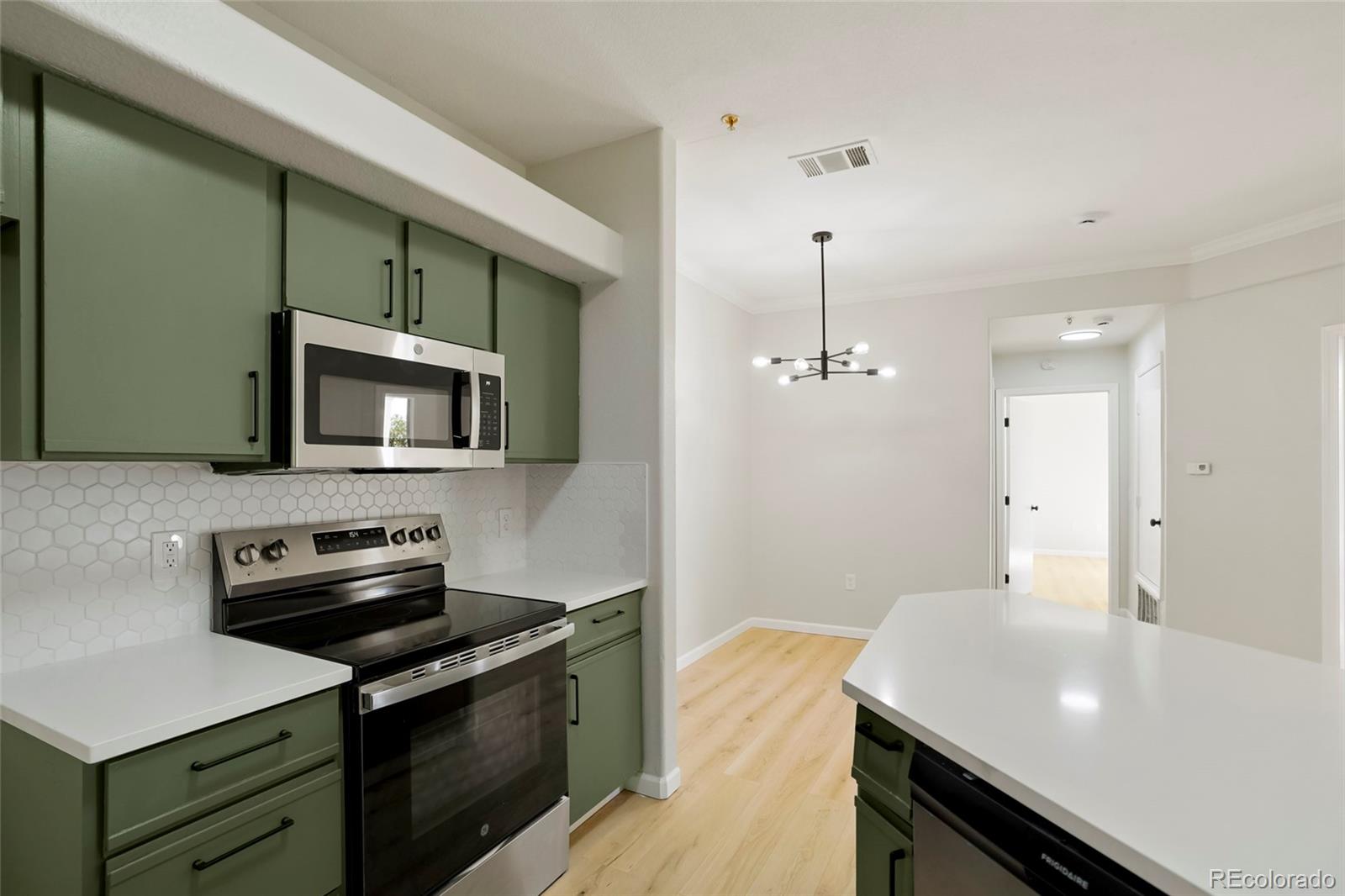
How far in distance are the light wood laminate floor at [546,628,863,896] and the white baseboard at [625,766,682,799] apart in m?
0.03

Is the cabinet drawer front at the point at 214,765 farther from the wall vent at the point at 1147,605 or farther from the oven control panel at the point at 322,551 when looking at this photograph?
the wall vent at the point at 1147,605

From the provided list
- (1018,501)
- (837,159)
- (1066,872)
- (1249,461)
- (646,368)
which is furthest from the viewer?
(1018,501)

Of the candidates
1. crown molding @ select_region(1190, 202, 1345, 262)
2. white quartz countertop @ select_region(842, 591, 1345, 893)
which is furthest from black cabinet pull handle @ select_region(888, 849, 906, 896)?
crown molding @ select_region(1190, 202, 1345, 262)

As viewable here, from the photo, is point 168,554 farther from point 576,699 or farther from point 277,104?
point 576,699

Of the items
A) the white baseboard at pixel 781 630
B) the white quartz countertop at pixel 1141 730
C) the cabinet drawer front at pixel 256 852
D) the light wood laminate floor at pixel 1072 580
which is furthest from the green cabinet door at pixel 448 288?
the light wood laminate floor at pixel 1072 580

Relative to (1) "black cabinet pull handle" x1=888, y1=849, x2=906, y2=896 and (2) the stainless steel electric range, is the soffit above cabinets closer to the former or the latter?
(2) the stainless steel electric range

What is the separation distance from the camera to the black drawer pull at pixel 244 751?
1293 millimetres

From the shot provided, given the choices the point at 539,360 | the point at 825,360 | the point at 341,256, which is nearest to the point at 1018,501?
the point at 825,360

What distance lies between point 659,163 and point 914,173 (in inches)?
50.3

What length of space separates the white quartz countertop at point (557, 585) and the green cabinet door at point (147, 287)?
3.41 ft

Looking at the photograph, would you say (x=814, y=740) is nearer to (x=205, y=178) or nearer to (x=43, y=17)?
(x=205, y=178)

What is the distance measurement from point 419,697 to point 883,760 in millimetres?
1106

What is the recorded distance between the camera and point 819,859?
2.29m

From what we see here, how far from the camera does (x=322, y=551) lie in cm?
208
